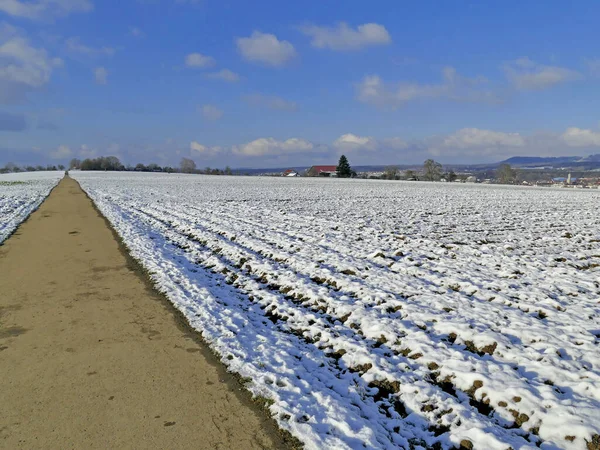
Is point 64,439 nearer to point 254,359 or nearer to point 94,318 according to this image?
point 254,359

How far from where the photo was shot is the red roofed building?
118 m

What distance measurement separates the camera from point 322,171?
397 ft

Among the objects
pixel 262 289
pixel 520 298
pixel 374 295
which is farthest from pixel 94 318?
pixel 520 298

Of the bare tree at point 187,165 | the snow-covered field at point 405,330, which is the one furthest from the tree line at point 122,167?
the snow-covered field at point 405,330

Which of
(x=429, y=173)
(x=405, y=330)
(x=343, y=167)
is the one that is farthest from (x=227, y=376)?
(x=429, y=173)

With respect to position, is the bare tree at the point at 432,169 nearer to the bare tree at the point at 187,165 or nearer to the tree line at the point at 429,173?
the tree line at the point at 429,173

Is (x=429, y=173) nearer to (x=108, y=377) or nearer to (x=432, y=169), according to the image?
(x=432, y=169)

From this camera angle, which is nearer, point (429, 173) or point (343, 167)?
point (343, 167)

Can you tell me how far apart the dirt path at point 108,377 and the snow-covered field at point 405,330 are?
43cm

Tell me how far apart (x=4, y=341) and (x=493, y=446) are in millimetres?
7038

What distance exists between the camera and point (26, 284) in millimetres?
9211

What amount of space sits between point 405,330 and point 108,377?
174 inches

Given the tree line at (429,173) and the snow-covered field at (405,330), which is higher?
the tree line at (429,173)

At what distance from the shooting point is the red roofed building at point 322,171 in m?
118
